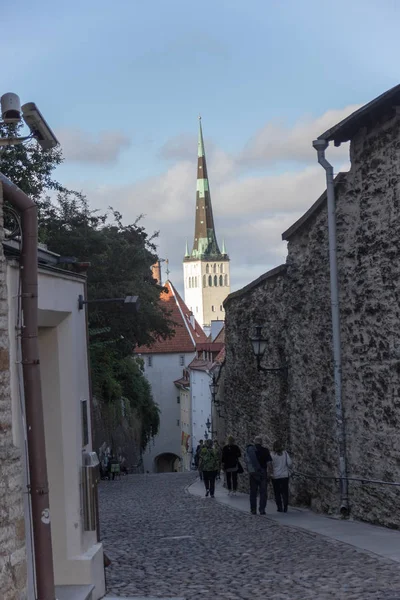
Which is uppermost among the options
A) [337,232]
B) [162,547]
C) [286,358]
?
[337,232]

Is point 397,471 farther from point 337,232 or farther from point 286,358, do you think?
point 286,358

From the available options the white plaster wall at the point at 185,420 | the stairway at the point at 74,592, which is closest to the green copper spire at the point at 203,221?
the white plaster wall at the point at 185,420

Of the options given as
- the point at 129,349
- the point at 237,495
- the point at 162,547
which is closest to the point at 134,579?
the point at 162,547

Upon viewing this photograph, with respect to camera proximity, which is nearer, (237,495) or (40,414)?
(40,414)

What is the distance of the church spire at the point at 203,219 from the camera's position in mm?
171500

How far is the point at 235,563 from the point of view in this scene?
1033cm

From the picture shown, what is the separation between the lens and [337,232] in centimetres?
1412

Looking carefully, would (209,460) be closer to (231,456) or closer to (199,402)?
(231,456)

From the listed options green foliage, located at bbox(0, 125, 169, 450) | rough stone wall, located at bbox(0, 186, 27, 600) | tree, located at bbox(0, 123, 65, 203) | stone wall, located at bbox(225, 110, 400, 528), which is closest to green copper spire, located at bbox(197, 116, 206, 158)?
green foliage, located at bbox(0, 125, 169, 450)

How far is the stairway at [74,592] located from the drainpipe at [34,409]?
37.9 inches

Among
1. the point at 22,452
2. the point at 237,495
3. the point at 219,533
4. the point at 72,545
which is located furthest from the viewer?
the point at 237,495

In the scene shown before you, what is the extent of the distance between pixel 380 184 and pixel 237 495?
11.4 m

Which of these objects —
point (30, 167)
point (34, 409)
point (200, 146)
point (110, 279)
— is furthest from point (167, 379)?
point (200, 146)

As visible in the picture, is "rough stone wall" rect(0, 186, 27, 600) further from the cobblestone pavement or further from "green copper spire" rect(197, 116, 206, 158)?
"green copper spire" rect(197, 116, 206, 158)
